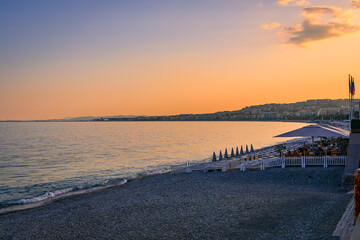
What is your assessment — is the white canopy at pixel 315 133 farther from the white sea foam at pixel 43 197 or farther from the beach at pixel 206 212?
the white sea foam at pixel 43 197

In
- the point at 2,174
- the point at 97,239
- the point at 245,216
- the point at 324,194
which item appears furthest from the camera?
the point at 2,174

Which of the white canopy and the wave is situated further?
the white canopy

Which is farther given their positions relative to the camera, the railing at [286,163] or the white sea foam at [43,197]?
the railing at [286,163]

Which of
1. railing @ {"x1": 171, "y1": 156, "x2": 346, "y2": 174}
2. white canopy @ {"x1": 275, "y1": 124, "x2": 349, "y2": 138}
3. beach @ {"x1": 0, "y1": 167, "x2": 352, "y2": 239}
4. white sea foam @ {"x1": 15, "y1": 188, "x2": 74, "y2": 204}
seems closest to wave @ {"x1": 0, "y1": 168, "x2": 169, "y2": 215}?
white sea foam @ {"x1": 15, "y1": 188, "x2": 74, "y2": 204}

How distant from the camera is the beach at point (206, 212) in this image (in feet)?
33.2

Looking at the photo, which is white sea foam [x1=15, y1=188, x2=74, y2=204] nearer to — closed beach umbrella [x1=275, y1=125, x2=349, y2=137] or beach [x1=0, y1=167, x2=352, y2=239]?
beach [x1=0, y1=167, x2=352, y2=239]

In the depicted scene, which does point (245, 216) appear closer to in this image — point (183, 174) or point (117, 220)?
point (117, 220)

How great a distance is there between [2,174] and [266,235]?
3068 centimetres

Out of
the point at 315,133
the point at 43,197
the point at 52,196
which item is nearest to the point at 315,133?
the point at 315,133

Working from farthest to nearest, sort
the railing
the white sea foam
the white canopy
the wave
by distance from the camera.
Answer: the white canopy, the railing, the white sea foam, the wave

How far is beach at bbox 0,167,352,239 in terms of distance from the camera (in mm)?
10125

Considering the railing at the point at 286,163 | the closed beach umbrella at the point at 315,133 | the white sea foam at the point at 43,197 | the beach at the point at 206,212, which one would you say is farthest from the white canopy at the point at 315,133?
the white sea foam at the point at 43,197

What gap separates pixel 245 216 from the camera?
37.8 ft

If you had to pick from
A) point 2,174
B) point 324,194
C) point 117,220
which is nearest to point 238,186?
point 324,194
